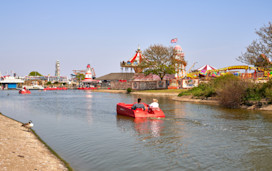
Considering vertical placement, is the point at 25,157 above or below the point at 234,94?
below

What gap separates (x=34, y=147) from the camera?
36.5 feet

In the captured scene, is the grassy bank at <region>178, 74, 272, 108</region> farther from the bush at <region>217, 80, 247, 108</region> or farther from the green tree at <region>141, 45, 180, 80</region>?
the green tree at <region>141, 45, 180, 80</region>

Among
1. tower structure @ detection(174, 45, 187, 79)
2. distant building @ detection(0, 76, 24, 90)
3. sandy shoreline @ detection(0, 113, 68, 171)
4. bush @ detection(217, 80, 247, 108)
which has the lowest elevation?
sandy shoreline @ detection(0, 113, 68, 171)

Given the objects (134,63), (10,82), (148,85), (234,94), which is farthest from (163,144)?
(10,82)

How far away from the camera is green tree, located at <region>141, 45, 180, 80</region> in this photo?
66.7 metres

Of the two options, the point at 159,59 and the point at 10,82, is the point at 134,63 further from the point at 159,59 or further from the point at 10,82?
the point at 10,82

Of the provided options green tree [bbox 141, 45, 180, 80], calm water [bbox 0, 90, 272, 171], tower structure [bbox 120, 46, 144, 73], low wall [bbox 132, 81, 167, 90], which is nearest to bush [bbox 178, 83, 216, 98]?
calm water [bbox 0, 90, 272, 171]

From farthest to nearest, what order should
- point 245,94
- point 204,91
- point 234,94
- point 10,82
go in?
point 10,82
point 204,91
point 234,94
point 245,94

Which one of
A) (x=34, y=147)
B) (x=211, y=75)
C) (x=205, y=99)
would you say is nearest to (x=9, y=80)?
(x=211, y=75)

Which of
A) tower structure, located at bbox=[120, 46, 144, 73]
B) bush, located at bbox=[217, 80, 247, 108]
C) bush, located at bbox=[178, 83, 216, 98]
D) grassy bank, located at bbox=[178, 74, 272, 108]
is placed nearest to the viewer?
grassy bank, located at bbox=[178, 74, 272, 108]

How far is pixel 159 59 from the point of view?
67.5 meters

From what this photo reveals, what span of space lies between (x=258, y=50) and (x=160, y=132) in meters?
19.0

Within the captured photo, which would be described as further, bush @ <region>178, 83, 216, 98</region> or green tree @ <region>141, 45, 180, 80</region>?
green tree @ <region>141, 45, 180, 80</region>

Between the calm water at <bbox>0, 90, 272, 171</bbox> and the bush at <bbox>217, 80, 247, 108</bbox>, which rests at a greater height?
the bush at <bbox>217, 80, 247, 108</bbox>
